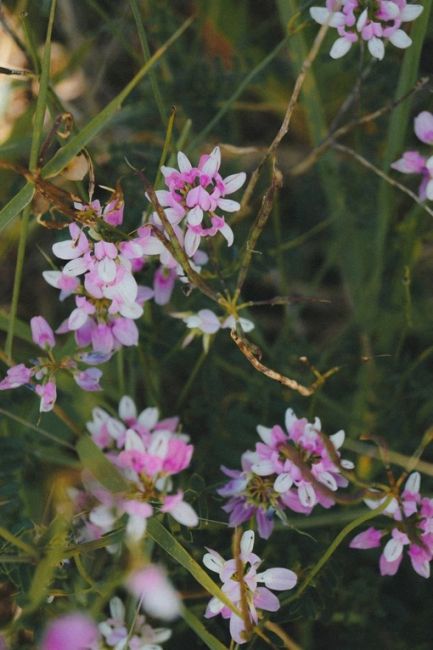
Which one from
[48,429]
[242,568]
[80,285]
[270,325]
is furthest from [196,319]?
[270,325]

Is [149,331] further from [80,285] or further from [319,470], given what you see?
[319,470]

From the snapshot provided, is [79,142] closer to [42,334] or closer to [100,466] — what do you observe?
[42,334]

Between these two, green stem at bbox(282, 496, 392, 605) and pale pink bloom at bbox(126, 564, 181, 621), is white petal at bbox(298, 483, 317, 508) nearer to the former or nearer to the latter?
green stem at bbox(282, 496, 392, 605)

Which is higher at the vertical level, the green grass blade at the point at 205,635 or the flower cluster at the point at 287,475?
the flower cluster at the point at 287,475

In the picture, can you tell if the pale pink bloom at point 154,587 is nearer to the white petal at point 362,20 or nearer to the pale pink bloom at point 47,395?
the pale pink bloom at point 47,395

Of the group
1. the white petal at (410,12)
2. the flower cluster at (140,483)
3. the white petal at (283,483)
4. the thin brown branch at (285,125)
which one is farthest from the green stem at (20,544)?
the white petal at (410,12)

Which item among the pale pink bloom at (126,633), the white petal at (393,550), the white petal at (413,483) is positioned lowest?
the pale pink bloom at (126,633)

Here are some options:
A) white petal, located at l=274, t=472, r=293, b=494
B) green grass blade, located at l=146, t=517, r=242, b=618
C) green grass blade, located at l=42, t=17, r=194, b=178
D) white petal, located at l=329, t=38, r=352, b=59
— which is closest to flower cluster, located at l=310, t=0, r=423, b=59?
white petal, located at l=329, t=38, r=352, b=59

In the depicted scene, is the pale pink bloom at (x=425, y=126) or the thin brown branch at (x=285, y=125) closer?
the thin brown branch at (x=285, y=125)
